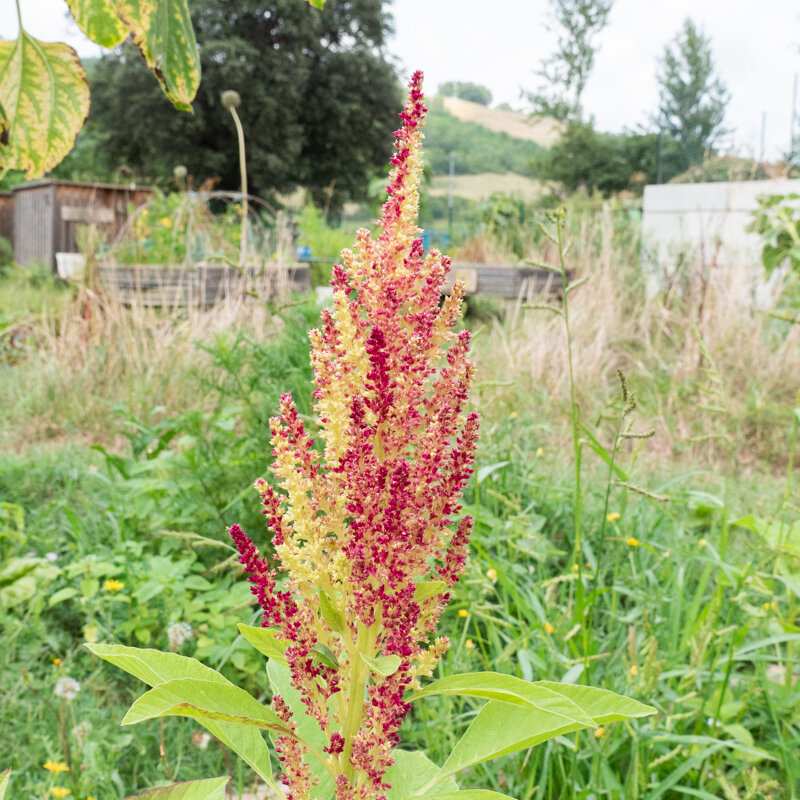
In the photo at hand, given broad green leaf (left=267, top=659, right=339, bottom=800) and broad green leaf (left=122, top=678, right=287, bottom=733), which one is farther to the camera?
broad green leaf (left=267, top=659, right=339, bottom=800)

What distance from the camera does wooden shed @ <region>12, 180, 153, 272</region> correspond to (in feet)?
53.9

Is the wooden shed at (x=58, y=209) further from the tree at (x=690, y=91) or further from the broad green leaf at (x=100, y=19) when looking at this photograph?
the tree at (x=690, y=91)

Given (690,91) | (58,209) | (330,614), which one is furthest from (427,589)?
(690,91)

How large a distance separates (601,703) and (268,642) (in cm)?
31

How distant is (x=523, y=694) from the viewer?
1.87 ft

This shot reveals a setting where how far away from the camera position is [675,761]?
A: 66.8 inches

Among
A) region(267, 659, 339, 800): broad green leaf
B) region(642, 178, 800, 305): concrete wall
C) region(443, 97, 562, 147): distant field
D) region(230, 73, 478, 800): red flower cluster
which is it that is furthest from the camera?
region(443, 97, 562, 147): distant field

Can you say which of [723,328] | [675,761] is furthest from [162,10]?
[723,328]

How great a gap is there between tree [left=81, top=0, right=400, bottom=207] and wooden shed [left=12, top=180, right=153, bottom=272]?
844cm

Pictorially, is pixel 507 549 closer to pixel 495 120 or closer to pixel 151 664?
pixel 151 664

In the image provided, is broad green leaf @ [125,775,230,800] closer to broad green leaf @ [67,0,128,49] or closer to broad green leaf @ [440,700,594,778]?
broad green leaf @ [440,700,594,778]

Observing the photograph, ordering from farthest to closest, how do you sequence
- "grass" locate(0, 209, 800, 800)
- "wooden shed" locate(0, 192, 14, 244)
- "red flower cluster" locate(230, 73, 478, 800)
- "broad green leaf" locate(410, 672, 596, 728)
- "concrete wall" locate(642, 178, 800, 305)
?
"wooden shed" locate(0, 192, 14, 244)
"concrete wall" locate(642, 178, 800, 305)
"grass" locate(0, 209, 800, 800)
"red flower cluster" locate(230, 73, 478, 800)
"broad green leaf" locate(410, 672, 596, 728)

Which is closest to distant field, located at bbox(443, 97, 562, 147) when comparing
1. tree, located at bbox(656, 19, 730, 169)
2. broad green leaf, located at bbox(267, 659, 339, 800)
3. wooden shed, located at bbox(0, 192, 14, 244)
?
tree, located at bbox(656, 19, 730, 169)

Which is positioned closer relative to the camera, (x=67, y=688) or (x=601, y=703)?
(x=601, y=703)
